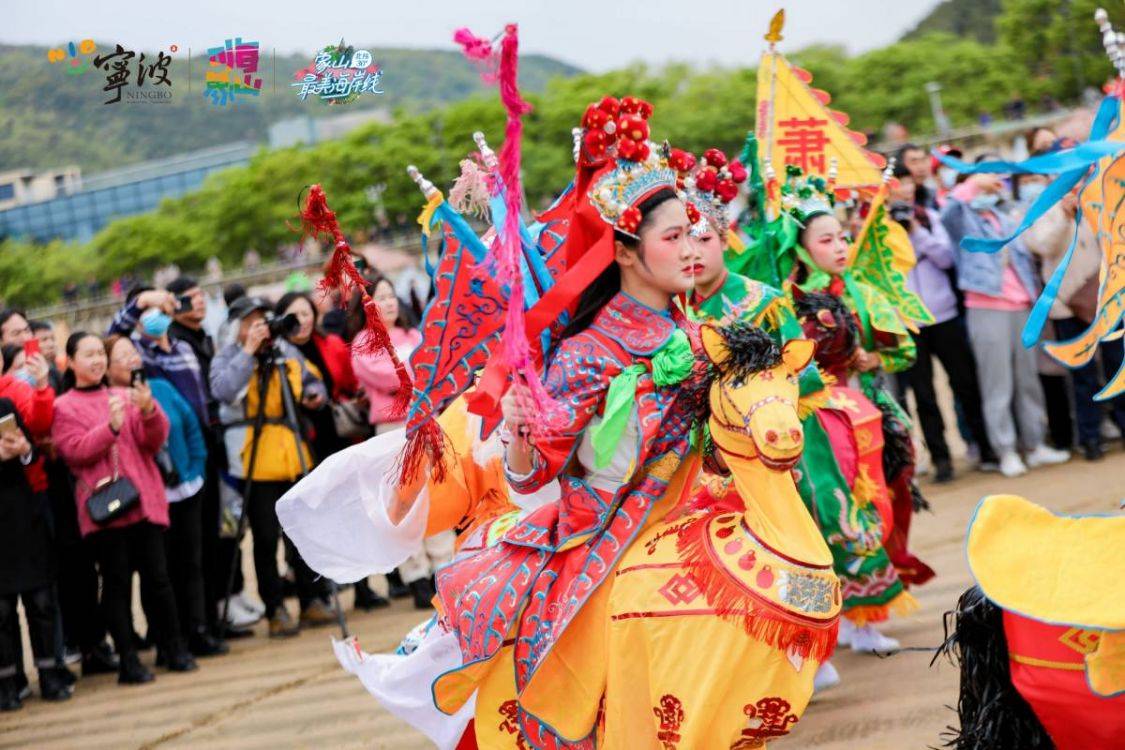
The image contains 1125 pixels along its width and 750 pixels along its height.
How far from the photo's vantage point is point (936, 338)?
9.12 metres

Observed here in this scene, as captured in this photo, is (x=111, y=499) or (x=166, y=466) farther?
(x=166, y=466)

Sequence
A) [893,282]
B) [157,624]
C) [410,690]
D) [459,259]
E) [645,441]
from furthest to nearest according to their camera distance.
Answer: [157,624] < [893,282] < [410,690] < [459,259] < [645,441]

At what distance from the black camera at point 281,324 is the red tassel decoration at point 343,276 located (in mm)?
3450

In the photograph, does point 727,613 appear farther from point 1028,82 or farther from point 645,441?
point 1028,82

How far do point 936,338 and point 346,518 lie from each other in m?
5.68

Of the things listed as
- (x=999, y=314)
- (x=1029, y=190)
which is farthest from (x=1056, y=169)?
(x=1029, y=190)

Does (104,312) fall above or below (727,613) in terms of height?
below

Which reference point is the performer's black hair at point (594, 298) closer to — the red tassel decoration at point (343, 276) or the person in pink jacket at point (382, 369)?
the red tassel decoration at point (343, 276)

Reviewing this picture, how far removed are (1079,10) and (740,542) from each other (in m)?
56.2

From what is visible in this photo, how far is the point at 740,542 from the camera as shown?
134 inches

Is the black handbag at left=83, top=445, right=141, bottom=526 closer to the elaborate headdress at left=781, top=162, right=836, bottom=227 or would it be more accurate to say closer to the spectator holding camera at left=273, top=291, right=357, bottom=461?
the spectator holding camera at left=273, top=291, right=357, bottom=461

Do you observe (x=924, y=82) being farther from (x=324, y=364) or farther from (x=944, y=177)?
(x=324, y=364)

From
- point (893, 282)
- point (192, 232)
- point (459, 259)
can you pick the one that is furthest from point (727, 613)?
point (192, 232)

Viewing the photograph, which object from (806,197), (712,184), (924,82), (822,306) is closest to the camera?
(712,184)
